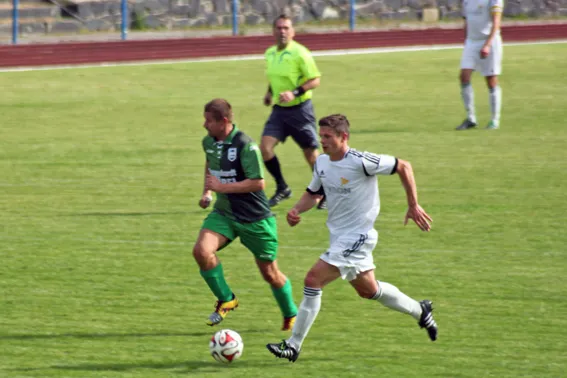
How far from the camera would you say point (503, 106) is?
20.5 m

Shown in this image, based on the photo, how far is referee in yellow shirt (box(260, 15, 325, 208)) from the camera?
12.7m

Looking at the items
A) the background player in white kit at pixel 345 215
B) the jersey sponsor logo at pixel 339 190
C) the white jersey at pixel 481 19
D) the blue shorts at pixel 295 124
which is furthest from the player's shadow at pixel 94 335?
the white jersey at pixel 481 19

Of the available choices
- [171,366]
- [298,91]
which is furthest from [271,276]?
[298,91]

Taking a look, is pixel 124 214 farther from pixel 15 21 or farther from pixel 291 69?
pixel 15 21

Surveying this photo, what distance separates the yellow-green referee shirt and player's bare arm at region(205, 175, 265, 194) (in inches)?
190

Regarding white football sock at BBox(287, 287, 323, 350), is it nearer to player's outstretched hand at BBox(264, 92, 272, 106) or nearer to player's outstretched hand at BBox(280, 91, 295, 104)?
player's outstretched hand at BBox(280, 91, 295, 104)

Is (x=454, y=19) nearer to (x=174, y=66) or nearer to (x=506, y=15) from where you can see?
(x=506, y=15)

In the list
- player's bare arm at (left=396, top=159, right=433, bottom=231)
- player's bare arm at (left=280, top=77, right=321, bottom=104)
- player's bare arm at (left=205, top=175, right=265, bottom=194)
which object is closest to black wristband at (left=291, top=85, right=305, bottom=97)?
player's bare arm at (left=280, top=77, right=321, bottom=104)

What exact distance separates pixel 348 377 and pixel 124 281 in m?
3.22

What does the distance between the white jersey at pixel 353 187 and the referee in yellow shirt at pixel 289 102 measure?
16.9 feet

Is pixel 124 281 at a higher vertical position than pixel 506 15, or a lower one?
lower

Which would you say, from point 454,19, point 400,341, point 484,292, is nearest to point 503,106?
point 484,292

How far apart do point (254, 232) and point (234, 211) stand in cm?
25

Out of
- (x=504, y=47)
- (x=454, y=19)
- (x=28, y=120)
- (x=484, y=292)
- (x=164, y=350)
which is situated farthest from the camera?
(x=454, y=19)
